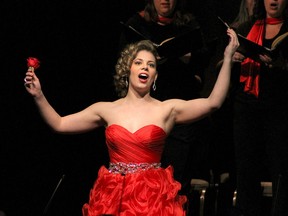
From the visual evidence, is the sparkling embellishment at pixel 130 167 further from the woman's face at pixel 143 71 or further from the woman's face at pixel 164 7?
the woman's face at pixel 164 7

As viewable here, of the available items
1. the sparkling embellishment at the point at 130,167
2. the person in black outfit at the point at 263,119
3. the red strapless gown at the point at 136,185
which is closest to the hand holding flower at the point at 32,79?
the red strapless gown at the point at 136,185

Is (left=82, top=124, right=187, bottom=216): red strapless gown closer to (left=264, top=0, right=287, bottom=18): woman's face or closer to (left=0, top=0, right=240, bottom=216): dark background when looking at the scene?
(left=264, top=0, right=287, bottom=18): woman's face

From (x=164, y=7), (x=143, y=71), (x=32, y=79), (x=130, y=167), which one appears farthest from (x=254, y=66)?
(x=32, y=79)

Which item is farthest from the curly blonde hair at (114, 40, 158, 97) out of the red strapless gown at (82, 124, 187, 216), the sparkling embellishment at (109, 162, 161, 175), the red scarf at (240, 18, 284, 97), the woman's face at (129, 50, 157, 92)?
the red scarf at (240, 18, 284, 97)

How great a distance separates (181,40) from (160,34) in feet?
1.34

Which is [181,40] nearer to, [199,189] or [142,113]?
[142,113]

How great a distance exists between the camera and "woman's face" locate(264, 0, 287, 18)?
421 centimetres

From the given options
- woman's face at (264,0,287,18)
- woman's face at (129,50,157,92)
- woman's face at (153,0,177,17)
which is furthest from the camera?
woman's face at (153,0,177,17)

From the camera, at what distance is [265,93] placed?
4.10 m

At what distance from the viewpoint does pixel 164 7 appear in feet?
14.5

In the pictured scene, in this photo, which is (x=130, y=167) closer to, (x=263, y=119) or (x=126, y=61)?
(x=126, y=61)

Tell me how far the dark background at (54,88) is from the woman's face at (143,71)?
4.28ft

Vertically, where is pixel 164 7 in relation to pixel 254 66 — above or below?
above

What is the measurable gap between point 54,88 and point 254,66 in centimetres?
154
